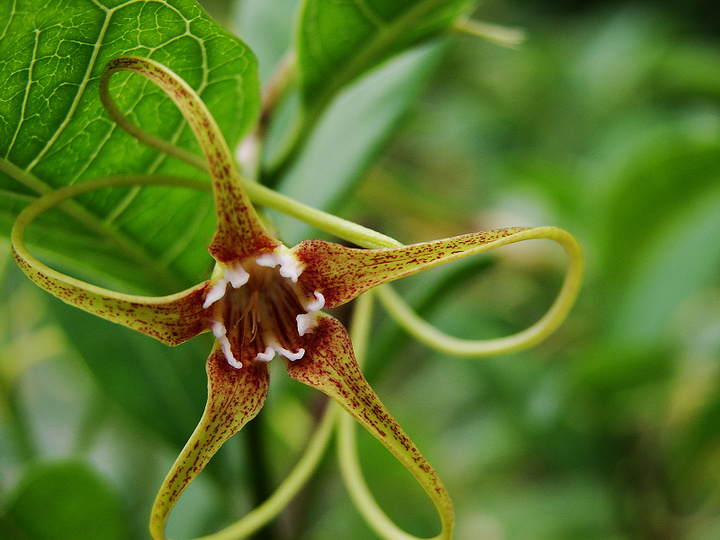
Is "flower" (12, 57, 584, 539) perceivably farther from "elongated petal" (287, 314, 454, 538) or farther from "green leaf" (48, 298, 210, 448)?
"green leaf" (48, 298, 210, 448)

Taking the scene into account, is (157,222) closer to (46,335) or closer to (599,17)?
(46,335)

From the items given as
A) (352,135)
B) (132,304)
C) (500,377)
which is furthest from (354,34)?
(500,377)

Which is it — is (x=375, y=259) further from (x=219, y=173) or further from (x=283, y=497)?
(x=283, y=497)

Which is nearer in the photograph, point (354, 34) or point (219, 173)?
point (219, 173)

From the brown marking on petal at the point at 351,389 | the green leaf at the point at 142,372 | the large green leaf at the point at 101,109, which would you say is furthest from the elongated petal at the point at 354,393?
the green leaf at the point at 142,372

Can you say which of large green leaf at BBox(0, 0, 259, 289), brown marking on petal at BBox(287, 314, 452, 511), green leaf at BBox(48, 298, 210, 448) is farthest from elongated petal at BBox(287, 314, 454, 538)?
green leaf at BBox(48, 298, 210, 448)

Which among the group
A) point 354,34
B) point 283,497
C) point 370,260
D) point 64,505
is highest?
point 354,34
